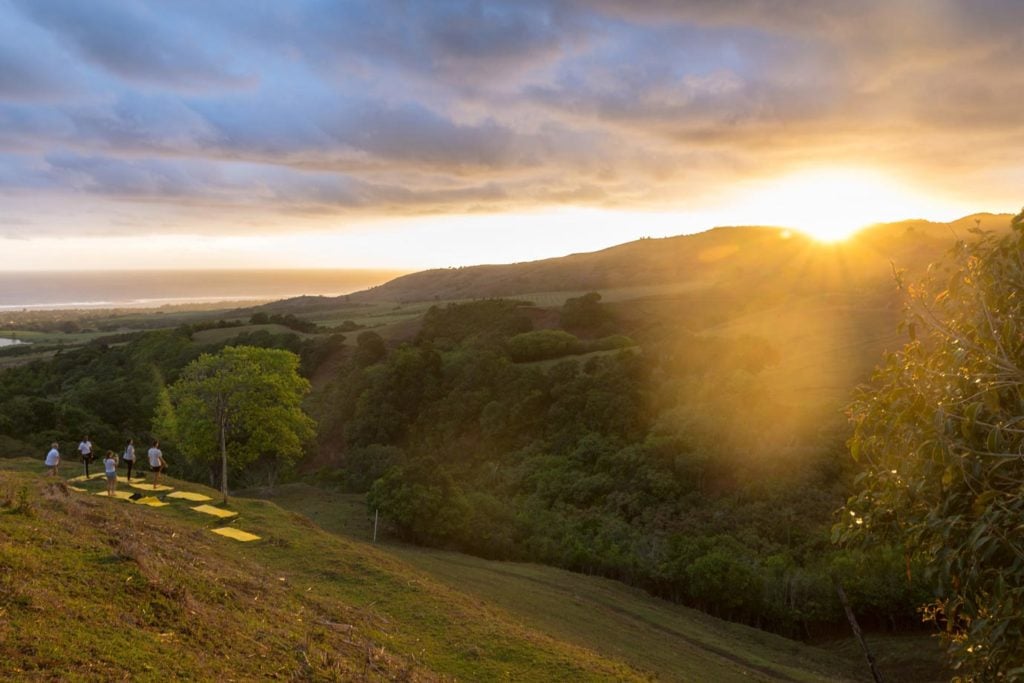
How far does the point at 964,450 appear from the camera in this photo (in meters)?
7.74

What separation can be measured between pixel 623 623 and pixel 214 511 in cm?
1606

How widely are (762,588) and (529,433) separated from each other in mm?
26053

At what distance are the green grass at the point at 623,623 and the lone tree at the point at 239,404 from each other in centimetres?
549

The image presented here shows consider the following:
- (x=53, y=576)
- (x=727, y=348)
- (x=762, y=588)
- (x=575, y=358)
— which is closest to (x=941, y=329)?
(x=53, y=576)

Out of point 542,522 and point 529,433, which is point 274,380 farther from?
point 529,433

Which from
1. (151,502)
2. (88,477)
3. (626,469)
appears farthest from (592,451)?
(88,477)

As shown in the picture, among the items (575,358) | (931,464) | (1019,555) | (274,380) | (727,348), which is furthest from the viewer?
(575,358)

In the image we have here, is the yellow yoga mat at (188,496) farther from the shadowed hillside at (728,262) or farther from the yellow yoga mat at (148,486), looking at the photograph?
the shadowed hillside at (728,262)

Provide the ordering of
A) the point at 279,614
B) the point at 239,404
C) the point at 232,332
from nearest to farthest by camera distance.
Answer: the point at 279,614 < the point at 239,404 < the point at 232,332

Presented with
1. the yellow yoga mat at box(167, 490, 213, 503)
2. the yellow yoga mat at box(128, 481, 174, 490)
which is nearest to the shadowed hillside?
the yellow yoga mat at box(167, 490, 213, 503)

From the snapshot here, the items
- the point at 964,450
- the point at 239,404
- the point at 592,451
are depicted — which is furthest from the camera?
the point at 592,451

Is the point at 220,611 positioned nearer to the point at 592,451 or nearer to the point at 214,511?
the point at 214,511

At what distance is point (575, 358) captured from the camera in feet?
217

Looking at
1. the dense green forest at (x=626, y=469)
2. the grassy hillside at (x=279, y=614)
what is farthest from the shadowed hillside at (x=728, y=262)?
the grassy hillside at (x=279, y=614)
